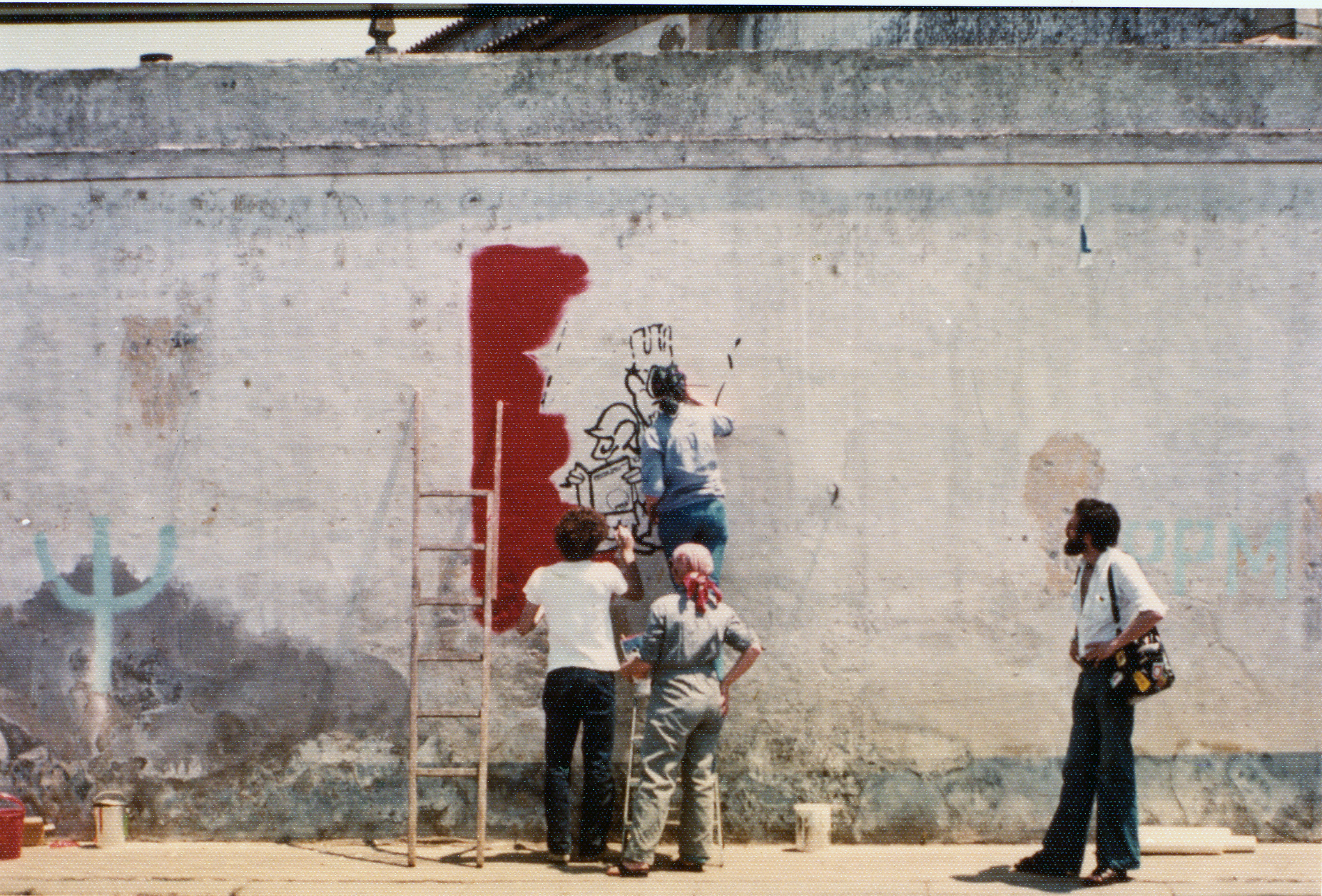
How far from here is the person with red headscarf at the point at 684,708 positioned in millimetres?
5867

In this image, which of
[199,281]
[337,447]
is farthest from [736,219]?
[199,281]

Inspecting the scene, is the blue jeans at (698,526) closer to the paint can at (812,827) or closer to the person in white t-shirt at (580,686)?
the person in white t-shirt at (580,686)

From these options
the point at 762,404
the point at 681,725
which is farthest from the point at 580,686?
the point at 762,404

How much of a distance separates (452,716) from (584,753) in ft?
2.44

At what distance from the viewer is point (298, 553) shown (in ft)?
21.9

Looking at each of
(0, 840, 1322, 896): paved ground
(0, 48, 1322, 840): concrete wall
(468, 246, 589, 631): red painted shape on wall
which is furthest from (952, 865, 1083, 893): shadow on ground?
(468, 246, 589, 631): red painted shape on wall

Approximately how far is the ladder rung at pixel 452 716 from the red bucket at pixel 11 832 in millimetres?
2030

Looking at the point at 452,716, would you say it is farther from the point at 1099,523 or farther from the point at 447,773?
the point at 1099,523

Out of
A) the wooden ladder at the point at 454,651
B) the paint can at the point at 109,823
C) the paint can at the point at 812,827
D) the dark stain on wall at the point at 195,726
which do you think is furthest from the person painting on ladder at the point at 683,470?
the paint can at the point at 109,823

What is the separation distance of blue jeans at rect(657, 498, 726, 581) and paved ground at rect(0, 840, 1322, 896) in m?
1.51

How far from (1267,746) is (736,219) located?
3785 mm

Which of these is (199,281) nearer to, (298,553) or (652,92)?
(298,553)

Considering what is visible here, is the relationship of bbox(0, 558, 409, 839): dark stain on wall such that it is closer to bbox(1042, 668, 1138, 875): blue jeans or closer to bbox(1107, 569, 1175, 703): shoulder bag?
bbox(1042, 668, 1138, 875): blue jeans

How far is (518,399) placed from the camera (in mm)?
6629
